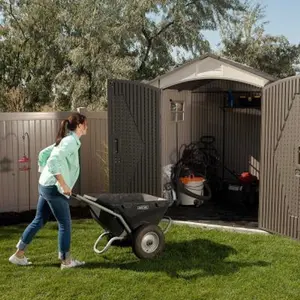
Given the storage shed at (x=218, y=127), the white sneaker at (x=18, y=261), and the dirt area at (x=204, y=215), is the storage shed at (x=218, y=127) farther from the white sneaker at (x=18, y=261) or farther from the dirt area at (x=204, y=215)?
the white sneaker at (x=18, y=261)

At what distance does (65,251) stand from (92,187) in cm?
340

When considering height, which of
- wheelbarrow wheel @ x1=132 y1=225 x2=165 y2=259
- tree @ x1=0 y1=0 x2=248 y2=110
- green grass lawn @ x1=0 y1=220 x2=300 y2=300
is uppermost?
tree @ x1=0 y1=0 x2=248 y2=110

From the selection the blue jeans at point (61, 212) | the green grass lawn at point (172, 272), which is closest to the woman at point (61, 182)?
the blue jeans at point (61, 212)

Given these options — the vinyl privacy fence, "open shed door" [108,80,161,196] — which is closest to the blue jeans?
"open shed door" [108,80,161,196]

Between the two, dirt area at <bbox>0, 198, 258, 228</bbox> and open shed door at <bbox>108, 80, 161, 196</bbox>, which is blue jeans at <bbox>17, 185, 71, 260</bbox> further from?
dirt area at <bbox>0, 198, 258, 228</bbox>

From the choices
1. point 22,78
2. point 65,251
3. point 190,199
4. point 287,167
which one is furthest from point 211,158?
point 22,78

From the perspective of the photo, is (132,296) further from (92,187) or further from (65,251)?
(92,187)

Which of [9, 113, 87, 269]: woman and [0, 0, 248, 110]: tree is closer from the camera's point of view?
[9, 113, 87, 269]: woman

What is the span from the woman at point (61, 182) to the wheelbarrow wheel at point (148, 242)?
603 millimetres

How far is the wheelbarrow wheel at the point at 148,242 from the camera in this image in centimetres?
455

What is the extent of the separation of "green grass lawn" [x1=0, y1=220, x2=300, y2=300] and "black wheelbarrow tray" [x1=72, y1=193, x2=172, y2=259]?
16 centimetres

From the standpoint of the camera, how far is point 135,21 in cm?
1339

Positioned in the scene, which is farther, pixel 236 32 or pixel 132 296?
pixel 236 32

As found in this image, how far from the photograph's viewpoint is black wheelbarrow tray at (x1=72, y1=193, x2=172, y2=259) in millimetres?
4469
